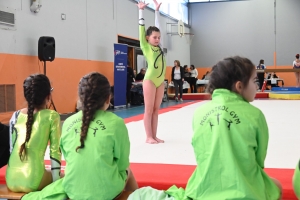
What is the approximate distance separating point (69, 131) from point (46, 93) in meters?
0.36

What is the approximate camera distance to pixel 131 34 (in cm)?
1116

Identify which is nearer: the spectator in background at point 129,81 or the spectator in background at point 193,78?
the spectator in background at point 129,81

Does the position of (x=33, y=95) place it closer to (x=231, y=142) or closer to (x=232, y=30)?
(x=231, y=142)

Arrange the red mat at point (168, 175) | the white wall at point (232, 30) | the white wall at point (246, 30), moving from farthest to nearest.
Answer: the white wall at point (232, 30)
the white wall at point (246, 30)
the red mat at point (168, 175)

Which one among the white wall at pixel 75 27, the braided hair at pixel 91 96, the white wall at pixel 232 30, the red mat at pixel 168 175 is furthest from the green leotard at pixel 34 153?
the white wall at pixel 232 30

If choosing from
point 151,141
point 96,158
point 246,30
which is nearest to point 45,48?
point 151,141

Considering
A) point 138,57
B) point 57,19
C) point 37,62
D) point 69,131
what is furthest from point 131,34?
point 69,131

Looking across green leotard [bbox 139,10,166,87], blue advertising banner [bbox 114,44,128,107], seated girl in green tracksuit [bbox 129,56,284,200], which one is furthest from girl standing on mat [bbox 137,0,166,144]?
blue advertising banner [bbox 114,44,128,107]

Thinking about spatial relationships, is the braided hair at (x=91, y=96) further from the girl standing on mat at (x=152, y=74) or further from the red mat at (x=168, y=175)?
the girl standing on mat at (x=152, y=74)

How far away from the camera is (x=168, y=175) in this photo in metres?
2.41

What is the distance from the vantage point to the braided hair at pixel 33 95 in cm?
206

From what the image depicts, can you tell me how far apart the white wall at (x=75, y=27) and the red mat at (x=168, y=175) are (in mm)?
4411

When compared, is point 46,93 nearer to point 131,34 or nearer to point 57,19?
point 57,19

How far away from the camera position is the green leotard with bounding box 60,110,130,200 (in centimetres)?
181
